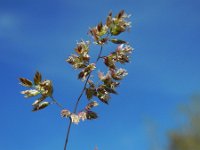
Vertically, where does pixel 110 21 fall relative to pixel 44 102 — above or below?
above

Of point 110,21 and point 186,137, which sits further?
point 186,137

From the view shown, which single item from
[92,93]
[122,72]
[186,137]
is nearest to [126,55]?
[122,72]

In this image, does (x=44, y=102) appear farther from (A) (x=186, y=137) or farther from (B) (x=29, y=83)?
(A) (x=186, y=137)

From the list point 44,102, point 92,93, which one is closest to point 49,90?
point 44,102

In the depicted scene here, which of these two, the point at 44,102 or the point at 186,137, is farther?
the point at 186,137

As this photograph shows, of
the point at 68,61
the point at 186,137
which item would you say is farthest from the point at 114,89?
the point at 186,137

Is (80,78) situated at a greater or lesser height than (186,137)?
lesser

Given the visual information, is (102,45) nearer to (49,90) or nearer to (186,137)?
(49,90)

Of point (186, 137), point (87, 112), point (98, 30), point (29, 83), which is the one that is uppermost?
point (186, 137)
